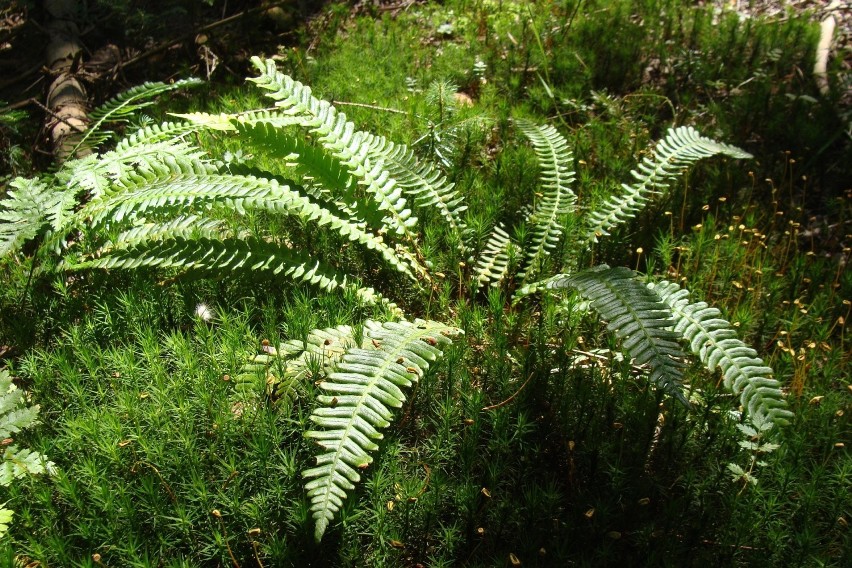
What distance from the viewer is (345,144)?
3682mm

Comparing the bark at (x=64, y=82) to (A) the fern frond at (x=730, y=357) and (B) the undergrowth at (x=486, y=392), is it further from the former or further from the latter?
(A) the fern frond at (x=730, y=357)

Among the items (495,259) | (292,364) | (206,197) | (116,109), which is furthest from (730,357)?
(116,109)

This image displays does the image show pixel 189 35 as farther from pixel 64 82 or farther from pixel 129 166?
pixel 129 166

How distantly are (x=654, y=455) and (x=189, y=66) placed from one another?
5.46 meters

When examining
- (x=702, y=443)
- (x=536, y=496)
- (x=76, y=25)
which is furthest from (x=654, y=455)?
(x=76, y=25)

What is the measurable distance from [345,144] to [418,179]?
19.0 inches

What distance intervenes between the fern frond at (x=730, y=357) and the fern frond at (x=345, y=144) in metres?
1.47

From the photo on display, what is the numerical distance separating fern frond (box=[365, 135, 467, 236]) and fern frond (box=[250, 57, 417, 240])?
0.07m

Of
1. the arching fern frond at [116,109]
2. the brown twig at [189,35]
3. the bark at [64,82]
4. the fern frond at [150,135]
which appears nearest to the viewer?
the fern frond at [150,135]

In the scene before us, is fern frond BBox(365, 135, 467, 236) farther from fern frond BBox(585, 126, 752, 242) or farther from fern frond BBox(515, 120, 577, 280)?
fern frond BBox(585, 126, 752, 242)

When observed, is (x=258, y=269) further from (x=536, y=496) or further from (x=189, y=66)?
(x=189, y=66)

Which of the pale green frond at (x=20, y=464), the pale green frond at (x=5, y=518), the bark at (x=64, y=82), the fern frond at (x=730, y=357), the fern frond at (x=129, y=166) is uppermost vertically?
the fern frond at (x=730, y=357)

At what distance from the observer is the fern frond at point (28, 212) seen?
3346 millimetres

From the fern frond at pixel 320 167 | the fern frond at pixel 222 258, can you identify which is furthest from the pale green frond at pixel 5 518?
the fern frond at pixel 320 167
